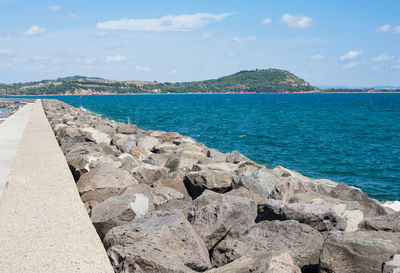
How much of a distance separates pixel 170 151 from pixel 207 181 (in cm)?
524

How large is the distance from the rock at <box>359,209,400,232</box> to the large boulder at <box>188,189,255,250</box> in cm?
146

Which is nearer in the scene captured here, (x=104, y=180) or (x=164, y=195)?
(x=164, y=195)

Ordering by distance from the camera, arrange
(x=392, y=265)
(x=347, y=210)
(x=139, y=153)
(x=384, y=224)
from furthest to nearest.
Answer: (x=139, y=153)
(x=347, y=210)
(x=384, y=224)
(x=392, y=265)

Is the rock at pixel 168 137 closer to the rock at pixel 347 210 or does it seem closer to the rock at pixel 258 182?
the rock at pixel 258 182

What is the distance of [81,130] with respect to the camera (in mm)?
14516

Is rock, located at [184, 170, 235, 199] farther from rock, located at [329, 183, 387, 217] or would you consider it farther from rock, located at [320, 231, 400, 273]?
rock, located at [320, 231, 400, 273]

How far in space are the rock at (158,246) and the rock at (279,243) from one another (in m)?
0.23

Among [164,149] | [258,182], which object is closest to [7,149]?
[164,149]

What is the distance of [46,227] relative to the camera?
5277 mm

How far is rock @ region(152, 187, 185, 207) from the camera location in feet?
21.7

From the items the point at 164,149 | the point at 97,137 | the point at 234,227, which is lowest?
the point at 164,149

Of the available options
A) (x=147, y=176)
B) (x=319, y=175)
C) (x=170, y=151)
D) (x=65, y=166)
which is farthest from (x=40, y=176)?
(x=319, y=175)

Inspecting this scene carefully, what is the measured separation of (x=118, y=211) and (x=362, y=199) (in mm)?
4346

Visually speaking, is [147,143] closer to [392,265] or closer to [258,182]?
[258,182]
